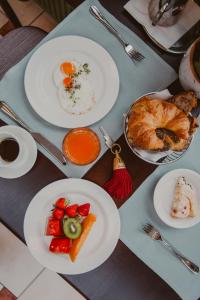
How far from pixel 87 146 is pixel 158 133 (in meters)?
0.22

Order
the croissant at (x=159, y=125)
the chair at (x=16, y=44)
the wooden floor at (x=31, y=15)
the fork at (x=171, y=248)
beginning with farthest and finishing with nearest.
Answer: the wooden floor at (x=31, y=15), the chair at (x=16, y=44), the fork at (x=171, y=248), the croissant at (x=159, y=125)

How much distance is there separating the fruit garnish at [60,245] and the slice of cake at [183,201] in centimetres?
31

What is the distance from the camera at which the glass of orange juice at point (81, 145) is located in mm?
1127

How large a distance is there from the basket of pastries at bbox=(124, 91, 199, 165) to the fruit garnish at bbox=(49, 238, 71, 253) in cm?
31

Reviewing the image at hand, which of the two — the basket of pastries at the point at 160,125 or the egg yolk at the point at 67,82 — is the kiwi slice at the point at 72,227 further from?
the egg yolk at the point at 67,82

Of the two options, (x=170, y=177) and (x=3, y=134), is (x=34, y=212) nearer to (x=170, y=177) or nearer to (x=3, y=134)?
(x=3, y=134)

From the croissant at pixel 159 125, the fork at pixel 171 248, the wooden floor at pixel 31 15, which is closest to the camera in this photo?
the croissant at pixel 159 125

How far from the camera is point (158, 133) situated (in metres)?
1.03

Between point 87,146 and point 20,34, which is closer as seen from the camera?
point 87,146

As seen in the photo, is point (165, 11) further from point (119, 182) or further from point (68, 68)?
point (119, 182)

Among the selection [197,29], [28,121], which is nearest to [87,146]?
[28,121]

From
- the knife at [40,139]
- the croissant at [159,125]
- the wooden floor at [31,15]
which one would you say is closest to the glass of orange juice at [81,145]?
the knife at [40,139]

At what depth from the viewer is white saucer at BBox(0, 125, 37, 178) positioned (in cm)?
109

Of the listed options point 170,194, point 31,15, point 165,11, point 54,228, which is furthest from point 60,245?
point 31,15
